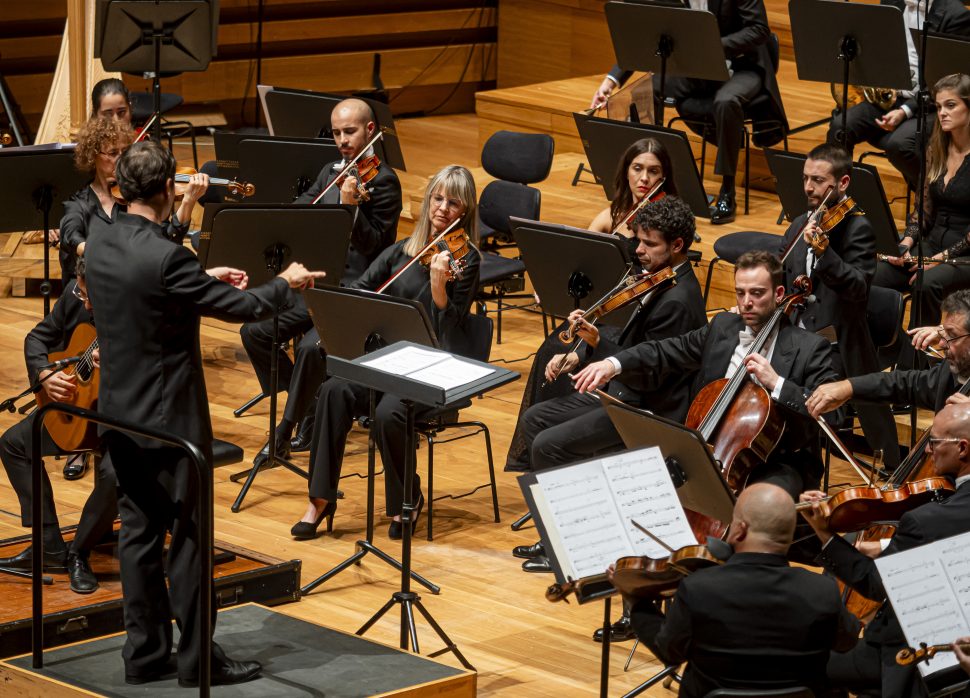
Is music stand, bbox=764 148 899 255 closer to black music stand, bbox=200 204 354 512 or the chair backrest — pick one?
the chair backrest

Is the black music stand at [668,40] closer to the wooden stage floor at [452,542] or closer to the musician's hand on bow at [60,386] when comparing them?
the wooden stage floor at [452,542]

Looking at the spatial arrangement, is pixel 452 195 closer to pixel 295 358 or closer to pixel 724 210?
pixel 295 358

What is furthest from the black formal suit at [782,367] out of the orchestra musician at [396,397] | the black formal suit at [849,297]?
the orchestra musician at [396,397]

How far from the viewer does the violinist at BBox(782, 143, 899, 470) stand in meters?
5.53

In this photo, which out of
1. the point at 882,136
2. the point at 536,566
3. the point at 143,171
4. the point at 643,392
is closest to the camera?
the point at 143,171

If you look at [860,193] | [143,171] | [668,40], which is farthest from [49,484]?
[668,40]

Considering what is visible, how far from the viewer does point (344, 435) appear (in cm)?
569

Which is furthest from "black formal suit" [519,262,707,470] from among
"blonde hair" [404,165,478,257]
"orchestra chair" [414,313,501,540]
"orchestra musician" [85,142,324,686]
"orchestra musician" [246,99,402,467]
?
"orchestra musician" [85,142,324,686]

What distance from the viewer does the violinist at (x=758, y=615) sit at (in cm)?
329

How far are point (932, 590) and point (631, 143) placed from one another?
334 centimetres

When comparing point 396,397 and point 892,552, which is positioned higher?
point 892,552

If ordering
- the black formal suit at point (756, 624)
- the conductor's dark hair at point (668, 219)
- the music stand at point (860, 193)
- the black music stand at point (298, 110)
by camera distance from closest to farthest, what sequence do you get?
the black formal suit at point (756, 624)
the conductor's dark hair at point (668, 219)
the music stand at point (860, 193)
the black music stand at point (298, 110)

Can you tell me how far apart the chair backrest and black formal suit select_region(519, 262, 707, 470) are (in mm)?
2253

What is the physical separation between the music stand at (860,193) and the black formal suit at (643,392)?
1.00 m
